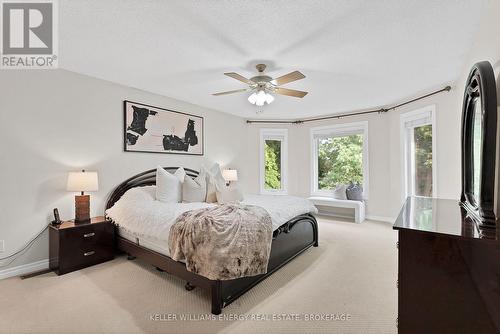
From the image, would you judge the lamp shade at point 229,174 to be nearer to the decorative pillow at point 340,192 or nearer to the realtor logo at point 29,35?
the decorative pillow at point 340,192

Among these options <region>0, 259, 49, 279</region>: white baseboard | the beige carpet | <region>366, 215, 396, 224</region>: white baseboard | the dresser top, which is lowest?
the beige carpet

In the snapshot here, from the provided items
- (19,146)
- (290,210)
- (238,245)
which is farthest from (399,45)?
(19,146)

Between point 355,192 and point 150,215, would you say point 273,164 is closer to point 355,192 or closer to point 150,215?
point 355,192

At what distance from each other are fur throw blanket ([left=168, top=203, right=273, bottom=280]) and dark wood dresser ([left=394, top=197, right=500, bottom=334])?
4.05 feet

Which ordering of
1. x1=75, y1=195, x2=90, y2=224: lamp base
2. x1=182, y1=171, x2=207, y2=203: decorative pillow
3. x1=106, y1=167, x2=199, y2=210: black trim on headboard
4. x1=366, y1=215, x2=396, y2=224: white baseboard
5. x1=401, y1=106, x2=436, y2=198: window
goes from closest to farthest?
x1=75, y1=195, x2=90, y2=224: lamp base → x1=106, y1=167, x2=199, y2=210: black trim on headboard → x1=182, y1=171, x2=207, y2=203: decorative pillow → x1=401, y1=106, x2=436, y2=198: window → x1=366, y1=215, x2=396, y2=224: white baseboard

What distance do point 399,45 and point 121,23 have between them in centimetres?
270

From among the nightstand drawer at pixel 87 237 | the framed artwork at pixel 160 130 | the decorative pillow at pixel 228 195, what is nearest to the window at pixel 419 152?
the decorative pillow at pixel 228 195

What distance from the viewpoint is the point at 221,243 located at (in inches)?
79.0

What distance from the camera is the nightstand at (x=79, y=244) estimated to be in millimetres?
2666

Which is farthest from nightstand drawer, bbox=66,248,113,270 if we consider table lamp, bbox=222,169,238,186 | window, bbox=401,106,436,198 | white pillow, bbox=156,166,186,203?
window, bbox=401,106,436,198

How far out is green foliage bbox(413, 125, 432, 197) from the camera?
3.90 meters

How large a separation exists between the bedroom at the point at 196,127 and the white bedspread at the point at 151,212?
53 mm

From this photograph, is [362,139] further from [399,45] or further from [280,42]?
[280,42]

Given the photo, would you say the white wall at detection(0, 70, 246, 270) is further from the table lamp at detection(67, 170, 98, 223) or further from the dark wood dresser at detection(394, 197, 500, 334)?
the dark wood dresser at detection(394, 197, 500, 334)
